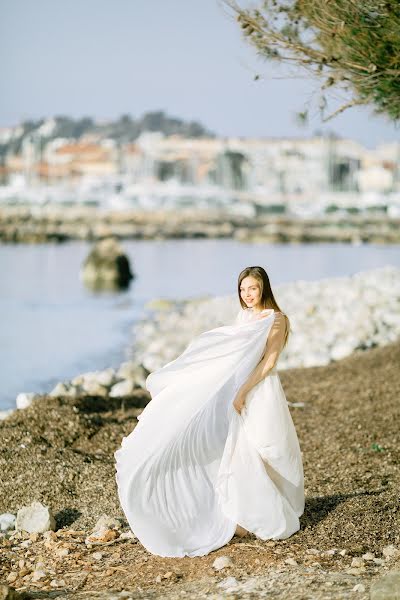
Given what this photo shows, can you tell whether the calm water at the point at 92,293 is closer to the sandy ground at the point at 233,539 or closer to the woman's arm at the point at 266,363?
the sandy ground at the point at 233,539

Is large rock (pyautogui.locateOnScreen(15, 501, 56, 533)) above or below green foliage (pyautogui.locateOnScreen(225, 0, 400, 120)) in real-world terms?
below

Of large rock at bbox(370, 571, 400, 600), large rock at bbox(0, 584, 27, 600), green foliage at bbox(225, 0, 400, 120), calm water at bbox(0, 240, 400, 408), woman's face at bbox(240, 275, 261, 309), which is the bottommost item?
calm water at bbox(0, 240, 400, 408)

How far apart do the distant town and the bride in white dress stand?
102 meters

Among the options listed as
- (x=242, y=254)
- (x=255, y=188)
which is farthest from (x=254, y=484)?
(x=255, y=188)

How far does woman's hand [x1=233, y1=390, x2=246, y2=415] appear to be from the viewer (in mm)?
5387

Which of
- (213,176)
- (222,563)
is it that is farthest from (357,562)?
(213,176)

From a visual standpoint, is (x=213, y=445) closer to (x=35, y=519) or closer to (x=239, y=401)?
(x=239, y=401)

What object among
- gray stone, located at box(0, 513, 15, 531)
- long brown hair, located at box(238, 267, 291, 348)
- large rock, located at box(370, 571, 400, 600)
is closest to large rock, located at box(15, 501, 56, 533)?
gray stone, located at box(0, 513, 15, 531)

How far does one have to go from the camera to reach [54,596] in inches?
202

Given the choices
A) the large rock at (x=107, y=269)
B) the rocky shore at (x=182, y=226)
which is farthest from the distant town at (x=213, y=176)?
the large rock at (x=107, y=269)

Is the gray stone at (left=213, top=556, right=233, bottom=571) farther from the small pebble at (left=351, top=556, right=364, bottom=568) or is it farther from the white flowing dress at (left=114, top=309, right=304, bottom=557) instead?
the small pebble at (left=351, top=556, right=364, bottom=568)

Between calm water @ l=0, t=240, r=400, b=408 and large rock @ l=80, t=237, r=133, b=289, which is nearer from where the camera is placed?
calm water @ l=0, t=240, r=400, b=408

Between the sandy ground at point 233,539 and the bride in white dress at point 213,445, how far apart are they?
0.19 m

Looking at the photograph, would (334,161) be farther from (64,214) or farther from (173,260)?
(173,260)
